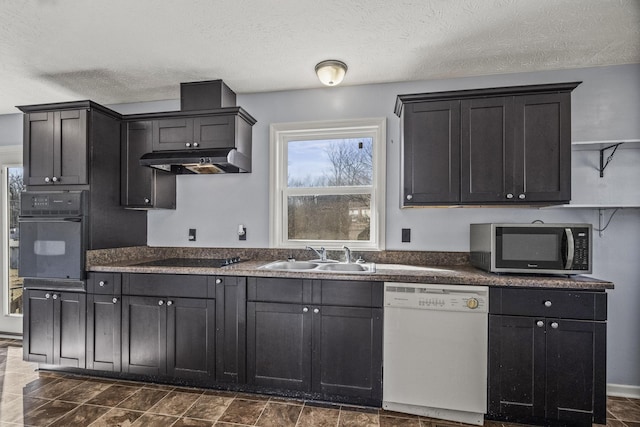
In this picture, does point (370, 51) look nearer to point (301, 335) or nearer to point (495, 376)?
point (301, 335)

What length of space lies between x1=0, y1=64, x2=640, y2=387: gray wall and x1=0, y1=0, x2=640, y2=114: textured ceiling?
0.42ft

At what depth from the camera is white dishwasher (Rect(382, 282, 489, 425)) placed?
207cm

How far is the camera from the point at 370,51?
2.32 m

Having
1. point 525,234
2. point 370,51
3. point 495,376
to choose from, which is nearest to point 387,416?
point 495,376

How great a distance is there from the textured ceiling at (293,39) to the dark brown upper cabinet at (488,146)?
1.05 feet

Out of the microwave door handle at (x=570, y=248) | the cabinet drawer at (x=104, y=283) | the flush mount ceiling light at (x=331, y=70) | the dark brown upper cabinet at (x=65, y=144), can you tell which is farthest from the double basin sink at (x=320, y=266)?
the dark brown upper cabinet at (x=65, y=144)

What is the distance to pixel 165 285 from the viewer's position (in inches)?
97.0

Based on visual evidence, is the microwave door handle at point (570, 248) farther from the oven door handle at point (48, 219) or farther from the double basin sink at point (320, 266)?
the oven door handle at point (48, 219)

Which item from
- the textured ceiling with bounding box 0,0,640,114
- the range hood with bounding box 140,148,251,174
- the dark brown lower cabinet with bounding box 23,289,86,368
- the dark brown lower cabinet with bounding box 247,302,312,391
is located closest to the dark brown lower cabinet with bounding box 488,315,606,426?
the dark brown lower cabinet with bounding box 247,302,312,391

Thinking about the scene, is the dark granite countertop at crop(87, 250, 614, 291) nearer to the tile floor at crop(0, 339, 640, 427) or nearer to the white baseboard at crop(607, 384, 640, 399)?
the tile floor at crop(0, 339, 640, 427)

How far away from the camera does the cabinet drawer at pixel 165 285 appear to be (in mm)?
2426

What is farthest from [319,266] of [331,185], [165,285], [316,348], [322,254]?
[165,285]

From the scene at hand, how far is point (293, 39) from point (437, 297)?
75.7 inches

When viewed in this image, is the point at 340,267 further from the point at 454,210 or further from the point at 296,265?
the point at 454,210
